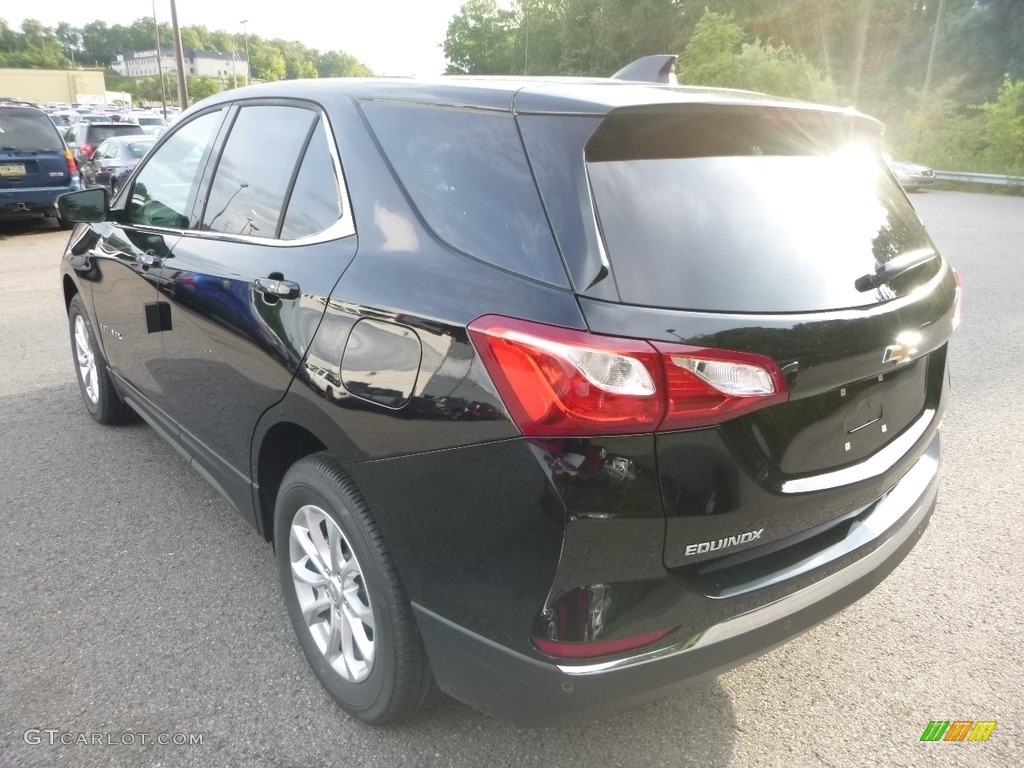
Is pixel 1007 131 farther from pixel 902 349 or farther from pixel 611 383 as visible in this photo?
pixel 611 383

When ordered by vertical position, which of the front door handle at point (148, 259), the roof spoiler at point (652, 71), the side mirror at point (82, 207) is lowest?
the front door handle at point (148, 259)

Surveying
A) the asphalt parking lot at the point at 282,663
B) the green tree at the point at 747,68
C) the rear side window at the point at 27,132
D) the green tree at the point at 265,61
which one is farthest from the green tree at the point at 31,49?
the asphalt parking lot at the point at 282,663

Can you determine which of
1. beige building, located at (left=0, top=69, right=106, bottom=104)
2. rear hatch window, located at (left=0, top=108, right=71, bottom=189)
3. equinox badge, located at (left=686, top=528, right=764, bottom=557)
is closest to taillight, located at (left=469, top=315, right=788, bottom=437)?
equinox badge, located at (left=686, top=528, right=764, bottom=557)

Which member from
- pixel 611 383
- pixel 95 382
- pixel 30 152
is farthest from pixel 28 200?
pixel 611 383

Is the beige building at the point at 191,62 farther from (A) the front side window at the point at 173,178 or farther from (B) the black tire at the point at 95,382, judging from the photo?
(A) the front side window at the point at 173,178

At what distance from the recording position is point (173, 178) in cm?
351

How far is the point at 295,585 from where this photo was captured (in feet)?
8.40

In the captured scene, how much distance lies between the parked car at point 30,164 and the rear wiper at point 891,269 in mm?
12973

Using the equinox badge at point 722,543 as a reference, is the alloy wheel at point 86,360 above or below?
below

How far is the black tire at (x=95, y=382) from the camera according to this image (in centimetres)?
439

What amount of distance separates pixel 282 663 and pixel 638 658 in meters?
1.37

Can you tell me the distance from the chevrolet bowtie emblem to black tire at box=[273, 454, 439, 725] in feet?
4.37

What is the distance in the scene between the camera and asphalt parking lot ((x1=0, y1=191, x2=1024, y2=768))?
224 centimetres

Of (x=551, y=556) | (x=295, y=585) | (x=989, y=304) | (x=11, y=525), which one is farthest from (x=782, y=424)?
(x=989, y=304)
